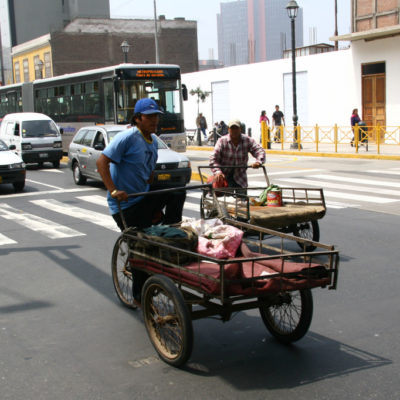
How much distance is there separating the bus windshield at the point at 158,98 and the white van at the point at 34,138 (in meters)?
2.61

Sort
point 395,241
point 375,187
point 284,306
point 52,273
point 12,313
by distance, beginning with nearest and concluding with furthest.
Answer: point 284,306
point 12,313
point 52,273
point 395,241
point 375,187

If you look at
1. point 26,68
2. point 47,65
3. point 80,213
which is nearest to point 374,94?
point 80,213

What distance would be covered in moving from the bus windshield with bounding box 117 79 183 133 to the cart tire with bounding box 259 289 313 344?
54.7 feet

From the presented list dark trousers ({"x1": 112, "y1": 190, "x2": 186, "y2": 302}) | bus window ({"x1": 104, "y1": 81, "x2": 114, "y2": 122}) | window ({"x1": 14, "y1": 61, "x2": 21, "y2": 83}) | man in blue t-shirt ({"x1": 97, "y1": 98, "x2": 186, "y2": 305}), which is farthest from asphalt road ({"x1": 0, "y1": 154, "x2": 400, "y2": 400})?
window ({"x1": 14, "y1": 61, "x2": 21, "y2": 83})

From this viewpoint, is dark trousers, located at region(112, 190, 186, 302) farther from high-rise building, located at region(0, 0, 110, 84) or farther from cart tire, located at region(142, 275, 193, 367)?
high-rise building, located at region(0, 0, 110, 84)

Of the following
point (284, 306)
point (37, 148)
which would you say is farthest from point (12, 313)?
point (37, 148)

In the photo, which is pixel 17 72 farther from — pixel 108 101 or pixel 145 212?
pixel 145 212

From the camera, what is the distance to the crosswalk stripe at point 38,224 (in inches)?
392

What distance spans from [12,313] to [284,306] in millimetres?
2647

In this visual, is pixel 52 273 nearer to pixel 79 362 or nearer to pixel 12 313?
pixel 12 313

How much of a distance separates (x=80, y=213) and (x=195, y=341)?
289 inches

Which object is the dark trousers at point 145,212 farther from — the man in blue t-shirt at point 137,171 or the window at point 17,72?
the window at point 17,72

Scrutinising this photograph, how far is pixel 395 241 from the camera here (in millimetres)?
8742

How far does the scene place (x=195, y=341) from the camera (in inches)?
201
